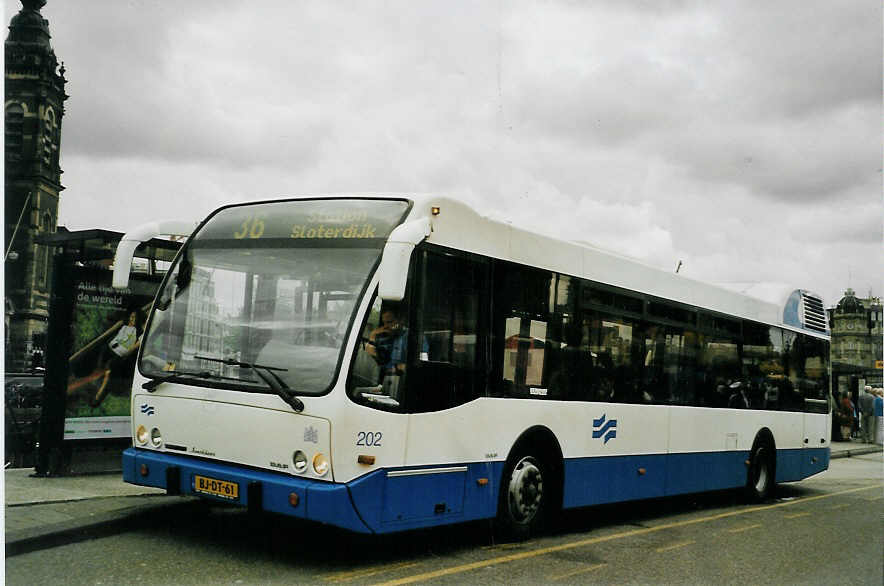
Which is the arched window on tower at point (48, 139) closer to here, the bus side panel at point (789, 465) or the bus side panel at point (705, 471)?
the bus side panel at point (789, 465)

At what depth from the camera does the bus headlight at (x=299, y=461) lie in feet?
22.0

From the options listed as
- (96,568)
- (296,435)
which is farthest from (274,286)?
(96,568)

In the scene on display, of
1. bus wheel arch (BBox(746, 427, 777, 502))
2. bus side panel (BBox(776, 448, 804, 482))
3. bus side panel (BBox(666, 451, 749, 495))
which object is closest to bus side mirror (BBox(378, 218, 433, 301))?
bus side panel (BBox(666, 451, 749, 495))

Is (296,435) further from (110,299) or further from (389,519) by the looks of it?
(110,299)

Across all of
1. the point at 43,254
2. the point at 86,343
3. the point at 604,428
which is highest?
the point at 43,254

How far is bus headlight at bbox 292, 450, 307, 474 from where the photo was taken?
6699 millimetres

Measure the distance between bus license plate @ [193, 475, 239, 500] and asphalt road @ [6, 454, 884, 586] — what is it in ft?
1.58

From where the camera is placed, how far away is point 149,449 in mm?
7668

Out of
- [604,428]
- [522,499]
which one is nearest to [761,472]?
[604,428]

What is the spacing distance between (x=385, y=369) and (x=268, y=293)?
3.74 ft

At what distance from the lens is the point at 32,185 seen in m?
68.4

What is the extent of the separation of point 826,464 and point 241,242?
38.6 feet

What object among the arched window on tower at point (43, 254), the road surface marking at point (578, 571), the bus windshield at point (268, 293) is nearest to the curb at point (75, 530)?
the bus windshield at point (268, 293)

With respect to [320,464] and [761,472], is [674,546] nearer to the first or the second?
[320,464]
